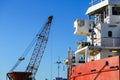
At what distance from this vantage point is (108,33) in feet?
108

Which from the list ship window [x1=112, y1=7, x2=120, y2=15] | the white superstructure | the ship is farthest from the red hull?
ship window [x1=112, y1=7, x2=120, y2=15]

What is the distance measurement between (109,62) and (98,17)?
10370 mm

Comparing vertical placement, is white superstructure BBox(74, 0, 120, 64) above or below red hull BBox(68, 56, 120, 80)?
above

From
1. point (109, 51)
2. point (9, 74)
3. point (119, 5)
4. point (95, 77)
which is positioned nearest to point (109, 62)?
point (95, 77)

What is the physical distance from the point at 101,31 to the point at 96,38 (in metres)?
0.85

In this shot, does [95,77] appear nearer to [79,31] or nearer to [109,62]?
[109,62]

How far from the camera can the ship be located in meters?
30.0

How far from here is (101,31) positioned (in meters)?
32.8

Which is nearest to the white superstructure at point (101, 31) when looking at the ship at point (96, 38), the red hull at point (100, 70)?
the ship at point (96, 38)

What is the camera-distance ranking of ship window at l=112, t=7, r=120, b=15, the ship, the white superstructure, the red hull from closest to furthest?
the red hull
the ship
the white superstructure
ship window at l=112, t=7, r=120, b=15

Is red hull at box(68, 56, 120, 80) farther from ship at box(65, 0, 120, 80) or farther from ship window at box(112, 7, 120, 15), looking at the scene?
ship window at box(112, 7, 120, 15)

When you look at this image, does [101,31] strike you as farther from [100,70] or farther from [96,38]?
[100,70]

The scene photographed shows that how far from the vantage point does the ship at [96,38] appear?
30023 millimetres

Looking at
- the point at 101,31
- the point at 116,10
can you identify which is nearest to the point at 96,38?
the point at 101,31
